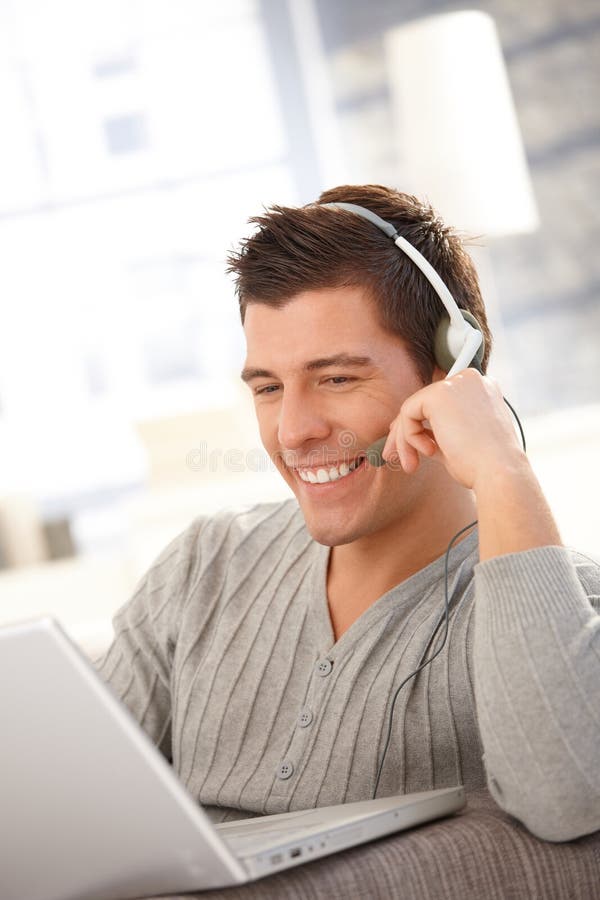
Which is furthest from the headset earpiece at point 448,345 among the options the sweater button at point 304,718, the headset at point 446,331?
the sweater button at point 304,718

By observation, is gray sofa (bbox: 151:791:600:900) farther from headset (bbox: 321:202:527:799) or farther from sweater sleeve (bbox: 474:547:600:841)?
headset (bbox: 321:202:527:799)

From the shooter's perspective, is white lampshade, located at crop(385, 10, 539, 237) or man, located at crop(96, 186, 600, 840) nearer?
man, located at crop(96, 186, 600, 840)

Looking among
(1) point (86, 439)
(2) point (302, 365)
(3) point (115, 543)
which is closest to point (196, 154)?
(1) point (86, 439)

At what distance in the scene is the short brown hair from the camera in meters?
1.35

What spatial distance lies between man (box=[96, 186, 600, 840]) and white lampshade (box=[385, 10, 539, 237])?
1.94 metres

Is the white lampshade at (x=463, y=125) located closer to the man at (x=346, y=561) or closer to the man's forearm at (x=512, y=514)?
the man at (x=346, y=561)

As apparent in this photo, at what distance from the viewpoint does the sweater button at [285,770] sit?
4.06ft

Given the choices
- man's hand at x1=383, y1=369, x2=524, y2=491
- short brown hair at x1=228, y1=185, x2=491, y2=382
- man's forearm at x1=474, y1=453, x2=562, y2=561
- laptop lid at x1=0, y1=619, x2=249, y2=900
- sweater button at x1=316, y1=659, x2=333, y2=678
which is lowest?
sweater button at x1=316, y1=659, x2=333, y2=678

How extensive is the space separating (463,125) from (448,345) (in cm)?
211

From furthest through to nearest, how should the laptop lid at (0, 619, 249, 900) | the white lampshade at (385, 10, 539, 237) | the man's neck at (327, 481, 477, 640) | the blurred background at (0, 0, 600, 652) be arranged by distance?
the blurred background at (0, 0, 600, 652), the white lampshade at (385, 10, 539, 237), the man's neck at (327, 481, 477, 640), the laptop lid at (0, 619, 249, 900)

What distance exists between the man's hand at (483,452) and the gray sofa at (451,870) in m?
0.25

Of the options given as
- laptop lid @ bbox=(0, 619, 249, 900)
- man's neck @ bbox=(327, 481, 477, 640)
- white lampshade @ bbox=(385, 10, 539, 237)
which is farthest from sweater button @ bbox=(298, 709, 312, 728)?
white lampshade @ bbox=(385, 10, 539, 237)

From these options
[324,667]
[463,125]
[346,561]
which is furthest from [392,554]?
[463,125]

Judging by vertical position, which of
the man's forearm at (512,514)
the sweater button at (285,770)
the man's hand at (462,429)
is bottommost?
the sweater button at (285,770)
